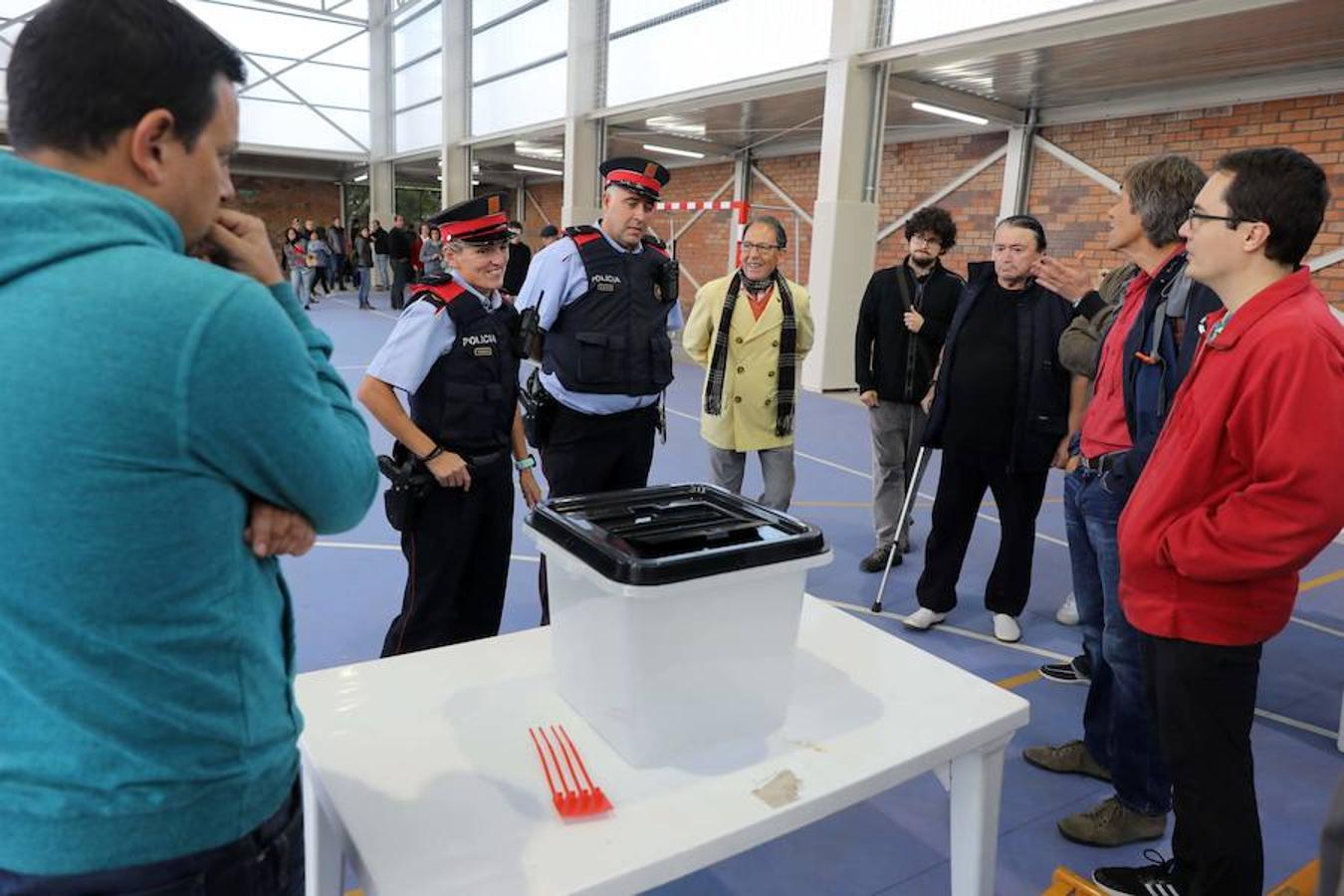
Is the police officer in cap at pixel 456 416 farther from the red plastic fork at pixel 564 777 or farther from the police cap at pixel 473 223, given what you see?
the red plastic fork at pixel 564 777

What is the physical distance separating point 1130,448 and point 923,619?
5.03 ft

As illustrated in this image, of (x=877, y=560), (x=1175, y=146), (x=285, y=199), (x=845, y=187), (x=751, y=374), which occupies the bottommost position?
(x=877, y=560)

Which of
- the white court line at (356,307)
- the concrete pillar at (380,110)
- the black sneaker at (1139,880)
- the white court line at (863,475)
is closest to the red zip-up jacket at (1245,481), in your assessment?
the black sneaker at (1139,880)

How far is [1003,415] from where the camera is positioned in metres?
3.38

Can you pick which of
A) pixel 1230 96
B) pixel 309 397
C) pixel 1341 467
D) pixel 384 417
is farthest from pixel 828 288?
pixel 309 397

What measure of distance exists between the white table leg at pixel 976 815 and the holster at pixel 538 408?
7.01 ft

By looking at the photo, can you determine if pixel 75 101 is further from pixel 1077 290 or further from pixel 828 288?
pixel 828 288

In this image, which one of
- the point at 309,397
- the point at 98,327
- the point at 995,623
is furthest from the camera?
the point at 995,623

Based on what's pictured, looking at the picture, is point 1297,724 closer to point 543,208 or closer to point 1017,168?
point 1017,168

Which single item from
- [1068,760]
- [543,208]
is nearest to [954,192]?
[1068,760]

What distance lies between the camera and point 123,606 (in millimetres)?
779

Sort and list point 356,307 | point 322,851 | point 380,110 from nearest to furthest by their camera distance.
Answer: point 322,851
point 356,307
point 380,110

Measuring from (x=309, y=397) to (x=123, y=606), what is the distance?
25 cm

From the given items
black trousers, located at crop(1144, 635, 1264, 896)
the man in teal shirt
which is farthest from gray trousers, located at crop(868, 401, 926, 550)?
the man in teal shirt
